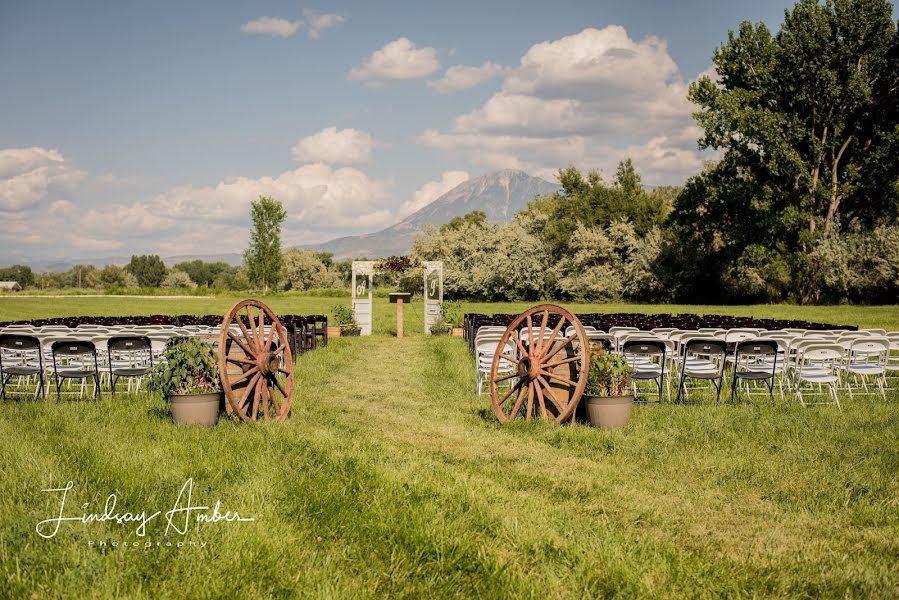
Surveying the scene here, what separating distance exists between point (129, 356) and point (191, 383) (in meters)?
3.71

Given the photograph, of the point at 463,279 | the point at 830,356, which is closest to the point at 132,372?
the point at 830,356

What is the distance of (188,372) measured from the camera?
24.3 feet

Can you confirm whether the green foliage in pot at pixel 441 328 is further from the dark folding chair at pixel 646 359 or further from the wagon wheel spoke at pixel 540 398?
the wagon wheel spoke at pixel 540 398

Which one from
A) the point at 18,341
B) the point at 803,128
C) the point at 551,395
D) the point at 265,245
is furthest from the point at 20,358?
the point at 265,245

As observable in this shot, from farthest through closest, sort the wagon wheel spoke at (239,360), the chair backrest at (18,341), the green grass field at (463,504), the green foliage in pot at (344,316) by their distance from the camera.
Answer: the green foliage in pot at (344,316), the chair backrest at (18,341), the wagon wheel spoke at (239,360), the green grass field at (463,504)

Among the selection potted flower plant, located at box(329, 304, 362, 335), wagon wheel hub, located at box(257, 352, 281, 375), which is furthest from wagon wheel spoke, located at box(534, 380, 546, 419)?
potted flower plant, located at box(329, 304, 362, 335)

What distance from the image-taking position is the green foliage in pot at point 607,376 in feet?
24.6

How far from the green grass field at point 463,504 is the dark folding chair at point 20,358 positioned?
809mm

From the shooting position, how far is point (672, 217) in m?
39.6

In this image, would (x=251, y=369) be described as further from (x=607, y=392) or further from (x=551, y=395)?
(x=607, y=392)

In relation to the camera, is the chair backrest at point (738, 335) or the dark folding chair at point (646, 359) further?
the chair backrest at point (738, 335)

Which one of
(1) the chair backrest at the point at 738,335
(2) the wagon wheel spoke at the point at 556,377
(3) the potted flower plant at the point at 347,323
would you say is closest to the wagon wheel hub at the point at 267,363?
(2) the wagon wheel spoke at the point at 556,377

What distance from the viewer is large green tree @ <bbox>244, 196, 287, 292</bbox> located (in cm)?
7056

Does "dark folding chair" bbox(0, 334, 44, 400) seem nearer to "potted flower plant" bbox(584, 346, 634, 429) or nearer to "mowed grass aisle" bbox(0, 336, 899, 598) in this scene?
"mowed grass aisle" bbox(0, 336, 899, 598)
